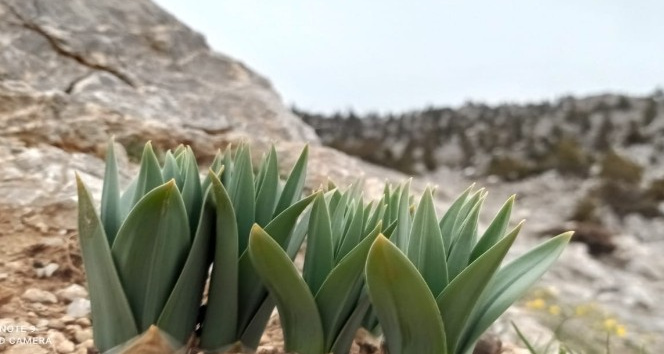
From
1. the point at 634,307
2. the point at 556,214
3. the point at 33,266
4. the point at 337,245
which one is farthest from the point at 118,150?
the point at 556,214

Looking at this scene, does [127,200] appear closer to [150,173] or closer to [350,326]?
[150,173]

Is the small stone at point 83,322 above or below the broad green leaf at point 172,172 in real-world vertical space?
below

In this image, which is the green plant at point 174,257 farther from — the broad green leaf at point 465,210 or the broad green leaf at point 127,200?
the broad green leaf at point 465,210

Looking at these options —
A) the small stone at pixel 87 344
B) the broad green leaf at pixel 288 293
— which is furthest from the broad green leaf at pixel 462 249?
the small stone at pixel 87 344

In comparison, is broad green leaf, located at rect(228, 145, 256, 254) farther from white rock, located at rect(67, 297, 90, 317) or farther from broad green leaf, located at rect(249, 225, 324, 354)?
white rock, located at rect(67, 297, 90, 317)

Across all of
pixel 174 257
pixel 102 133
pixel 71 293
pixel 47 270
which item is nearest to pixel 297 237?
pixel 174 257

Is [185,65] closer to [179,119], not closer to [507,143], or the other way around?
[179,119]

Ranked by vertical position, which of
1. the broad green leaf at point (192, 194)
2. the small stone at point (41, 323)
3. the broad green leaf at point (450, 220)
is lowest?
the small stone at point (41, 323)
